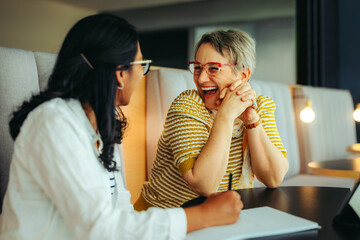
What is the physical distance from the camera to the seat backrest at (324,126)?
3.18 meters

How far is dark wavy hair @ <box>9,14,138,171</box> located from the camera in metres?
0.86

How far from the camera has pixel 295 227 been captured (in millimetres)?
824

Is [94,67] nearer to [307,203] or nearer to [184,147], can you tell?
[184,147]

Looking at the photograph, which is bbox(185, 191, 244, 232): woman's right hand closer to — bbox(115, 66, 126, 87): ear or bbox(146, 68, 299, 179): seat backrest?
bbox(115, 66, 126, 87): ear

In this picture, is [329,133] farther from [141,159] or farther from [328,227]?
[328,227]

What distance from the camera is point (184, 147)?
4.19ft

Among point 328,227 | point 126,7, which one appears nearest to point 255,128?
point 328,227

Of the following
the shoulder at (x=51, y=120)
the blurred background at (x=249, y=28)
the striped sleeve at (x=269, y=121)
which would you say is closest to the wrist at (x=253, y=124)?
the striped sleeve at (x=269, y=121)

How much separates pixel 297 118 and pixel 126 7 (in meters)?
4.85

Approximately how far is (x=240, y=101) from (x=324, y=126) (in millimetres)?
2453

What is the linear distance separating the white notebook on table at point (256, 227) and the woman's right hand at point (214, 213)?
0.01 meters

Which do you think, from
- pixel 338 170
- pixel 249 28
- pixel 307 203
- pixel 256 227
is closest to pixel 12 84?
pixel 256 227

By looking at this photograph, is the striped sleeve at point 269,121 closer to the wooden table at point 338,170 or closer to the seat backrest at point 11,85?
the wooden table at point 338,170

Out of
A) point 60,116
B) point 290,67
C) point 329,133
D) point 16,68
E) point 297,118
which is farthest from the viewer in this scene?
point 290,67
